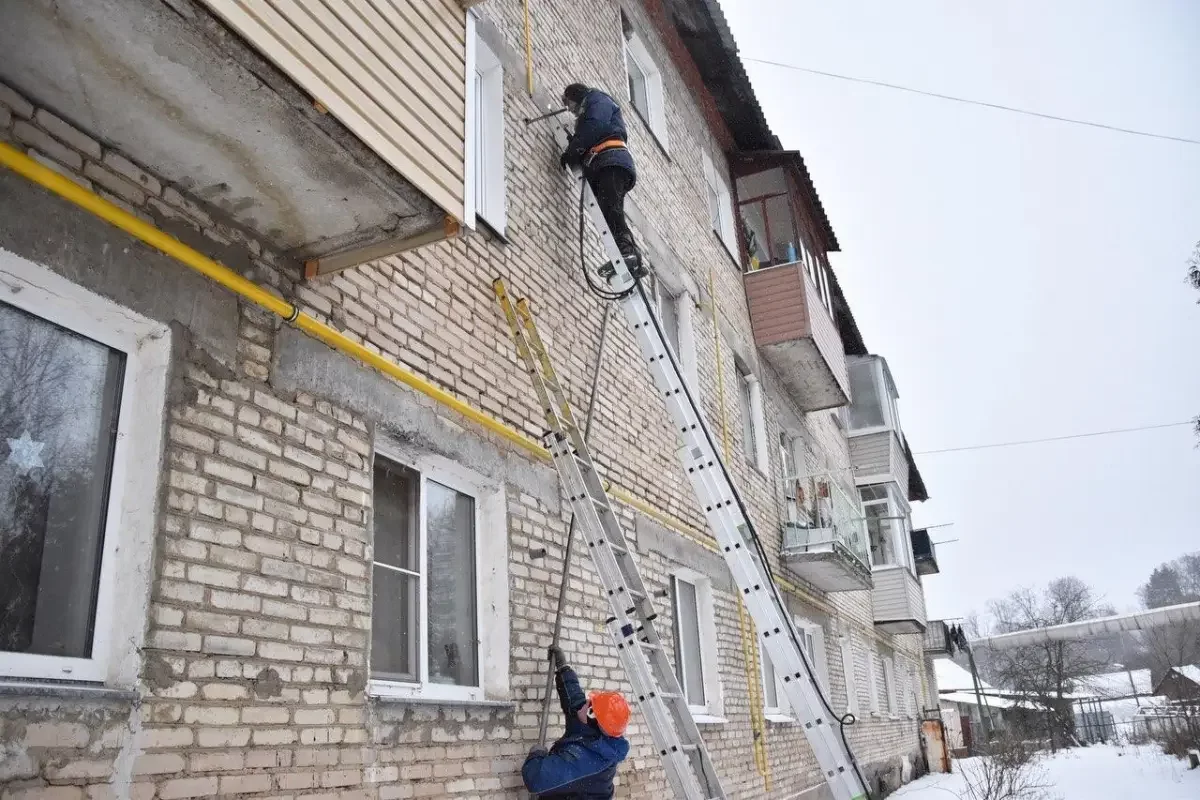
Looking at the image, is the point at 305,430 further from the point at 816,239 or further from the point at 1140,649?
the point at 1140,649

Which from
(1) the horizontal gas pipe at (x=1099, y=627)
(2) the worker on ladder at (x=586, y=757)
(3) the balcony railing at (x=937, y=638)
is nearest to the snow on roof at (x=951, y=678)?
(1) the horizontal gas pipe at (x=1099, y=627)

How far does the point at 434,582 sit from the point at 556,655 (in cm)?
84

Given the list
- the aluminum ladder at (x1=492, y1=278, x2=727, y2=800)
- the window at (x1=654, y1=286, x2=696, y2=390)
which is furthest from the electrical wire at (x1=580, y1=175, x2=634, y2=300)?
the window at (x1=654, y1=286, x2=696, y2=390)

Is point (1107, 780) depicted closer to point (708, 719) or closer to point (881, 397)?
point (881, 397)

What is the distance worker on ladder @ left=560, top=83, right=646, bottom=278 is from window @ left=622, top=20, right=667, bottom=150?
3102 mm

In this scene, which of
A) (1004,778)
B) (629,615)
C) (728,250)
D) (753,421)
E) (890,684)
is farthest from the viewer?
(890,684)

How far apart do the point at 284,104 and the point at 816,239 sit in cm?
1337

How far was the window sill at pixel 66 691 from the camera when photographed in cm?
242

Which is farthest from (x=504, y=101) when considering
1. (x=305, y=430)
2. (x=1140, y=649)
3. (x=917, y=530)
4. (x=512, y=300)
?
(x=1140, y=649)

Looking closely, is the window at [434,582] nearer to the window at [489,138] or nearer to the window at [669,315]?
the window at [489,138]

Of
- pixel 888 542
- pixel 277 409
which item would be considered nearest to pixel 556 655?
pixel 277 409

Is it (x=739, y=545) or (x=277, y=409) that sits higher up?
(x=277, y=409)

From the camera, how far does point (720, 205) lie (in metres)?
12.4

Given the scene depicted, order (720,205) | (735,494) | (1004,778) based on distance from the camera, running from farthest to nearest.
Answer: (720,205) < (1004,778) < (735,494)
